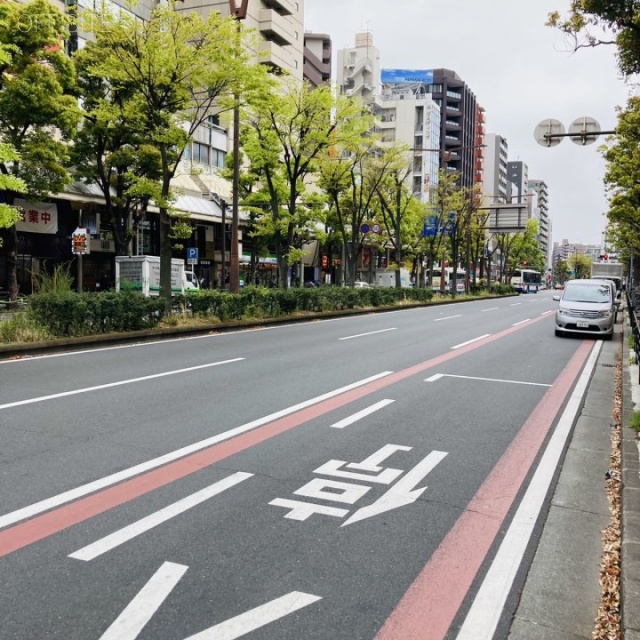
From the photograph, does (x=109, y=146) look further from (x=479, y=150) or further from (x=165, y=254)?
(x=479, y=150)

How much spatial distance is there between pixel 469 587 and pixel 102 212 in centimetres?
3294

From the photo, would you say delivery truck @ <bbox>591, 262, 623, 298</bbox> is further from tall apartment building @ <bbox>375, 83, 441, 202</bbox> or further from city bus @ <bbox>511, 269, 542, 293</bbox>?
tall apartment building @ <bbox>375, 83, 441, 202</bbox>

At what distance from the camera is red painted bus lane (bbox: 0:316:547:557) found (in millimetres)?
3818

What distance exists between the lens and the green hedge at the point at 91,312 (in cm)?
1316

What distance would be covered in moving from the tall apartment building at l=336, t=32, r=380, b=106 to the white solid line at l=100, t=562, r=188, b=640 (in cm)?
9183

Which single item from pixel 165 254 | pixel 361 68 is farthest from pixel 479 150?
pixel 165 254

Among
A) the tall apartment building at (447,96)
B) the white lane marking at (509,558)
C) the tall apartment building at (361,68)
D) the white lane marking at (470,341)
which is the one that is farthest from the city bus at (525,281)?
the white lane marking at (509,558)

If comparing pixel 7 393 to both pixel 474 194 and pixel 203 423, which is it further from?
pixel 474 194

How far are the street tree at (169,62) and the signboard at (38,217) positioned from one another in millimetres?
13038

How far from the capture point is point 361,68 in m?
92.5

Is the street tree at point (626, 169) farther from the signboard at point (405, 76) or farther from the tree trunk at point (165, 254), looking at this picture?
the signboard at point (405, 76)

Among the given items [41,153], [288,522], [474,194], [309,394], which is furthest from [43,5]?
[474,194]

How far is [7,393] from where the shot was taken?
8.00 m

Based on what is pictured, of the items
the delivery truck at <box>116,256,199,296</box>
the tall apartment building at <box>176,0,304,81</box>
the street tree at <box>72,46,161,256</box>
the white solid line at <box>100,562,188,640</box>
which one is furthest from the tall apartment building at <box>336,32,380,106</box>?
the white solid line at <box>100,562,188,640</box>
